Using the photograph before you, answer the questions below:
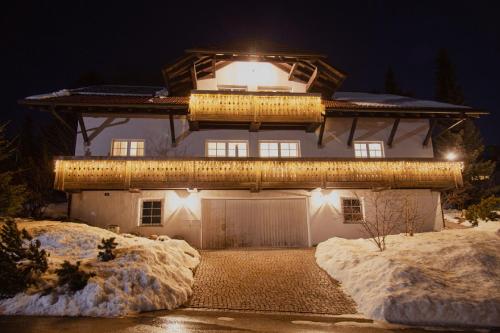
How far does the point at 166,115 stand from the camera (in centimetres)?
2203

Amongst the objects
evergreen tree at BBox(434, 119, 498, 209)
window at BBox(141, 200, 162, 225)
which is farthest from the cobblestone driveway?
evergreen tree at BBox(434, 119, 498, 209)

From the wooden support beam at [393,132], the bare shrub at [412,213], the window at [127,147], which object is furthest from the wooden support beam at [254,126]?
the bare shrub at [412,213]

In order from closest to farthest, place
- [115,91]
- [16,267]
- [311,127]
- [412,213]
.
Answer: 1. [16,267]
2. [412,213]
3. [311,127]
4. [115,91]

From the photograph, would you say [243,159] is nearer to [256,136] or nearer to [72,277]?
[256,136]

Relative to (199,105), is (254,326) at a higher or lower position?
lower

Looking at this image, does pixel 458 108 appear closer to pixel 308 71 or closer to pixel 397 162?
pixel 397 162

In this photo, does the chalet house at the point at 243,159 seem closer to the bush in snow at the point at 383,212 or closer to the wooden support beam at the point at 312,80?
the wooden support beam at the point at 312,80

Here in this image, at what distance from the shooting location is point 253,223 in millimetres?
20906

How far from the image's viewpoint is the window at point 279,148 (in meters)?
22.2

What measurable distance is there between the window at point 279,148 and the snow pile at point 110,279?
28.3ft

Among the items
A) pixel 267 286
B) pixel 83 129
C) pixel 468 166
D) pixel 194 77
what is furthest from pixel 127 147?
pixel 468 166

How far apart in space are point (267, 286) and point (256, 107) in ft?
35.2

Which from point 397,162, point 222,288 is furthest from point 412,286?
point 397,162

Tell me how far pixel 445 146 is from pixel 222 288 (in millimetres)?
32430
